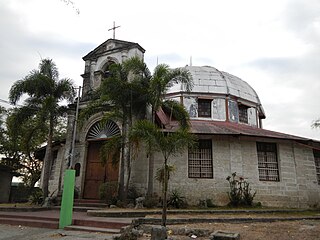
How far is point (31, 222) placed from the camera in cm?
876

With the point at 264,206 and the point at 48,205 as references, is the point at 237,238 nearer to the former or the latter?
the point at 264,206

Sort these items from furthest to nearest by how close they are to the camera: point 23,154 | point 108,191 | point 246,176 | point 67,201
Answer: point 23,154 → point 246,176 → point 108,191 → point 67,201

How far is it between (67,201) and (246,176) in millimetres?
8659

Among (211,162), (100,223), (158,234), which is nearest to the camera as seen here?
(158,234)

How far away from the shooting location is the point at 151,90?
434 inches

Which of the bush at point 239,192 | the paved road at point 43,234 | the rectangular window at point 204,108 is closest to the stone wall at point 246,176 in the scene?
the bush at point 239,192

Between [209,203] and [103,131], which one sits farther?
[103,131]

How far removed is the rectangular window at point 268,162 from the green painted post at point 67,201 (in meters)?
9.39

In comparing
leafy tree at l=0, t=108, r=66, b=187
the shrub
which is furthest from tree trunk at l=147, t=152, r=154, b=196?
leafy tree at l=0, t=108, r=66, b=187

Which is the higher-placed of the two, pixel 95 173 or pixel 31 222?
pixel 95 173

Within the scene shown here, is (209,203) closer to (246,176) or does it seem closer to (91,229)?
(246,176)

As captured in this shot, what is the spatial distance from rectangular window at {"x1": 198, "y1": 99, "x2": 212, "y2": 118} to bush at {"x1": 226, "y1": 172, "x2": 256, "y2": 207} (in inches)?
194

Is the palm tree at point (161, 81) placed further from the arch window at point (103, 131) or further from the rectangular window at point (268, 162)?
the rectangular window at point (268, 162)

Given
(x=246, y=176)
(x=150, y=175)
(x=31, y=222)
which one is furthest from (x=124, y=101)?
(x=246, y=176)
